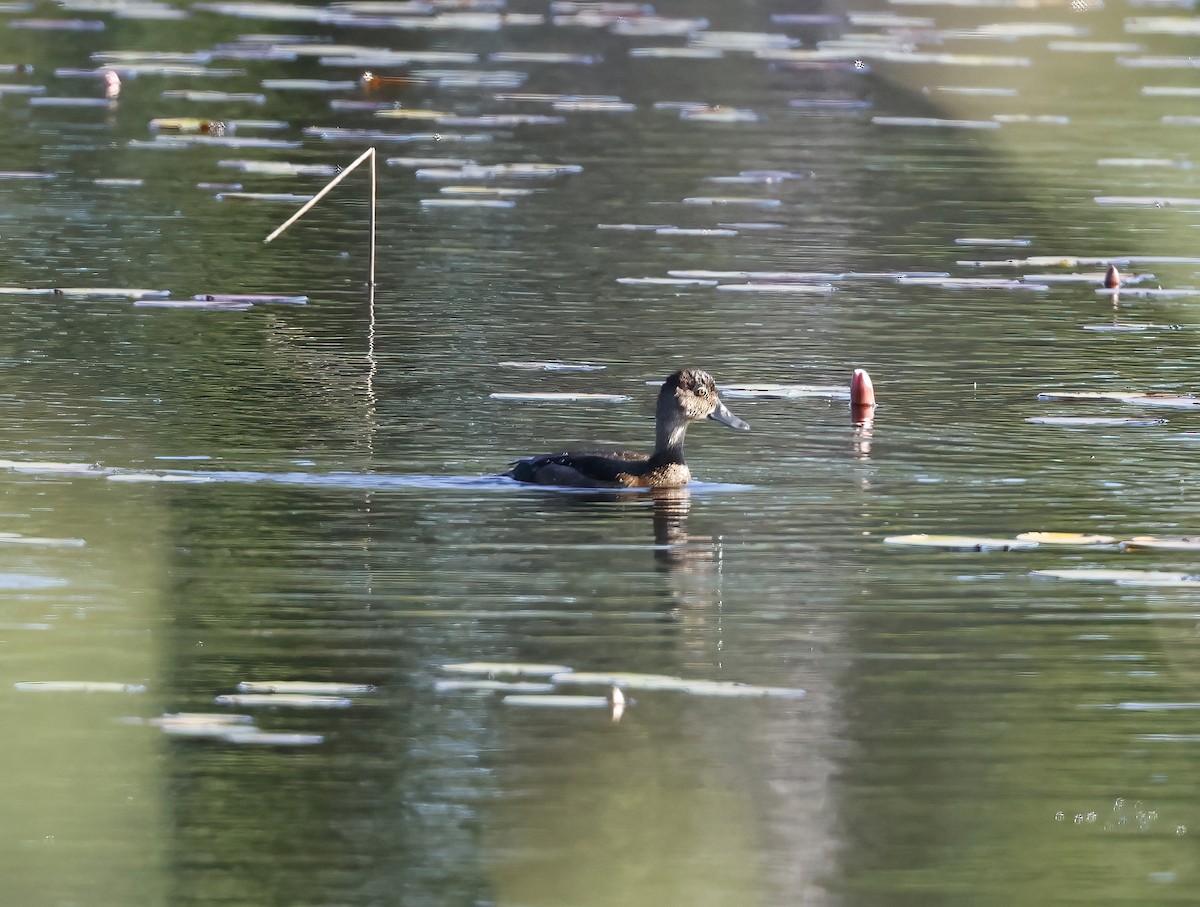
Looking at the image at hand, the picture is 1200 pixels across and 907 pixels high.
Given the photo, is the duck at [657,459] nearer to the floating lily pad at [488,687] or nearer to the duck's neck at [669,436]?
the duck's neck at [669,436]

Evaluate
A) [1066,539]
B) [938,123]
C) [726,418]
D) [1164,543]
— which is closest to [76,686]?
[1066,539]

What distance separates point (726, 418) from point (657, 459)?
32.6 inches

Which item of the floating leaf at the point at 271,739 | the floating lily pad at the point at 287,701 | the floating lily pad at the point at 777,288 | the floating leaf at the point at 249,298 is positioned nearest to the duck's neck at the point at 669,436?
the floating lily pad at the point at 287,701

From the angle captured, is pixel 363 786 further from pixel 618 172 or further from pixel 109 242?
pixel 618 172

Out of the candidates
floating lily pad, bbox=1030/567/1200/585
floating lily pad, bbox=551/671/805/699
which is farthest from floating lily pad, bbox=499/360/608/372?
floating lily pad, bbox=551/671/805/699

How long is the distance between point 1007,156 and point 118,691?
18098 mm

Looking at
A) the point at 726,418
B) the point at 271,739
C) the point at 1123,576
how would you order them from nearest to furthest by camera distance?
the point at 271,739 < the point at 1123,576 < the point at 726,418

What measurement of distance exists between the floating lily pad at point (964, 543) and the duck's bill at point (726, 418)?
2.24 m

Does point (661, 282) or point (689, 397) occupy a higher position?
point (661, 282)

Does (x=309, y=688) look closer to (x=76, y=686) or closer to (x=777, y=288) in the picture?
(x=76, y=686)

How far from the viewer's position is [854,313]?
1838 centimetres

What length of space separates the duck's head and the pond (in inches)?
13.6

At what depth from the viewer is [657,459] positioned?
1348cm

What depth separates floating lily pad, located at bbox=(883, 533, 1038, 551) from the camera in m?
→ 11.8
